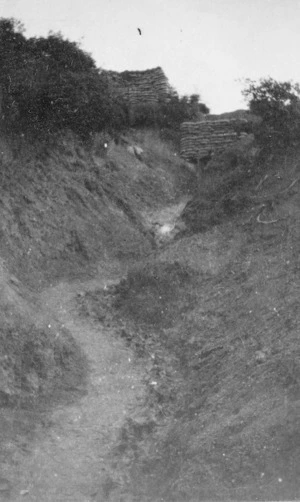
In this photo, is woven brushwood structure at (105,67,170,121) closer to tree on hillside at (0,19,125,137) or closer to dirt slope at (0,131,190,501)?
dirt slope at (0,131,190,501)

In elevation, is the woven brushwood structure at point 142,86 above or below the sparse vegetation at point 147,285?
above

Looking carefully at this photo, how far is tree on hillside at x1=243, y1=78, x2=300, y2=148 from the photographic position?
966 inches

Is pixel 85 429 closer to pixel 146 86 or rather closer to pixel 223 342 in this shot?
pixel 223 342

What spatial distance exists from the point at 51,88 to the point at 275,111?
6.24 meters

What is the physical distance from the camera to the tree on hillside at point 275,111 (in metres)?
24.5

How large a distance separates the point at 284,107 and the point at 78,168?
599 centimetres

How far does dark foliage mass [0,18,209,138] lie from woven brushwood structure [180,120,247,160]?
2.69 meters

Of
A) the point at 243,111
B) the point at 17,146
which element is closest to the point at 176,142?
the point at 243,111

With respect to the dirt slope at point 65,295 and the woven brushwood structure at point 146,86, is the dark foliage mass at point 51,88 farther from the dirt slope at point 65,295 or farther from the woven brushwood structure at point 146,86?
the woven brushwood structure at point 146,86

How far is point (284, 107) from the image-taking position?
82.4 feet

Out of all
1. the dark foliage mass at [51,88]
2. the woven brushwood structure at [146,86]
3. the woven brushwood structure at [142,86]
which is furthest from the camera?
the woven brushwood structure at [146,86]

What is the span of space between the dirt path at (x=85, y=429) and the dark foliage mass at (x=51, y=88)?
6066mm

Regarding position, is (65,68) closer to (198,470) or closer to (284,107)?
(284,107)

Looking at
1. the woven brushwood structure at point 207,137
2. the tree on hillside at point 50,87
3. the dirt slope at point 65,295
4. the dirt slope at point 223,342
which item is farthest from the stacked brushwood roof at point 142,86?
the dirt slope at point 223,342
